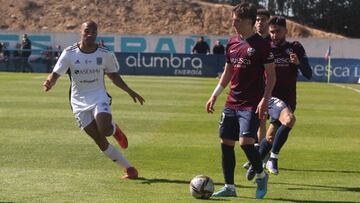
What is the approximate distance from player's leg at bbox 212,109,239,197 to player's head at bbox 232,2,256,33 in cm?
98

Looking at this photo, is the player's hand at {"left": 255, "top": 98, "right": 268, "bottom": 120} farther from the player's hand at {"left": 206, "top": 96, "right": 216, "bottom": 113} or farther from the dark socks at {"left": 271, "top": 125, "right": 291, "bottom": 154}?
the dark socks at {"left": 271, "top": 125, "right": 291, "bottom": 154}

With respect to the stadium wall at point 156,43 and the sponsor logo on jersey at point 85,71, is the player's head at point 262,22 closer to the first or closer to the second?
the sponsor logo on jersey at point 85,71

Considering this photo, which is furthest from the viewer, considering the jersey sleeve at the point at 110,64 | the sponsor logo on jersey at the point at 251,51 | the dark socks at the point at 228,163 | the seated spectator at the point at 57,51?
the seated spectator at the point at 57,51

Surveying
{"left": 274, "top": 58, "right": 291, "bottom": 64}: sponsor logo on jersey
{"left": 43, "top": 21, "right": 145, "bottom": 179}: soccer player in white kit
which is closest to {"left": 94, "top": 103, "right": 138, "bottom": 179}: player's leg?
{"left": 43, "top": 21, "right": 145, "bottom": 179}: soccer player in white kit

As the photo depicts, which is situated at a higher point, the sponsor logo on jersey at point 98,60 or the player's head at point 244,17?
the player's head at point 244,17

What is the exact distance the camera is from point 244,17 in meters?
8.54

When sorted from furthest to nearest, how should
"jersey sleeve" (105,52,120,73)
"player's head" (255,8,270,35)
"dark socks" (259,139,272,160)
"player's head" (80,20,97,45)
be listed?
1. "dark socks" (259,139,272,160)
2. "player's head" (255,8,270,35)
3. "jersey sleeve" (105,52,120,73)
4. "player's head" (80,20,97,45)

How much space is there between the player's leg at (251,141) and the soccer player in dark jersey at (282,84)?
184 centimetres

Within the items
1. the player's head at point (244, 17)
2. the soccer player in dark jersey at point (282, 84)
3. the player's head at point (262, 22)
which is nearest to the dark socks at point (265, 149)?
the soccer player in dark jersey at point (282, 84)

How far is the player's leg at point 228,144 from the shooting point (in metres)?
8.86

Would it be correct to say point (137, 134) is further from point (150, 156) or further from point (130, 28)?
point (130, 28)

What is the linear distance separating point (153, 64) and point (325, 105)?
1941 centimetres

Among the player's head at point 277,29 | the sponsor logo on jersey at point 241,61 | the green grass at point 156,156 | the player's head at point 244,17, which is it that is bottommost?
the green grass at point 156,156

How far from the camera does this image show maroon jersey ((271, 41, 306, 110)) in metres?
10.7
